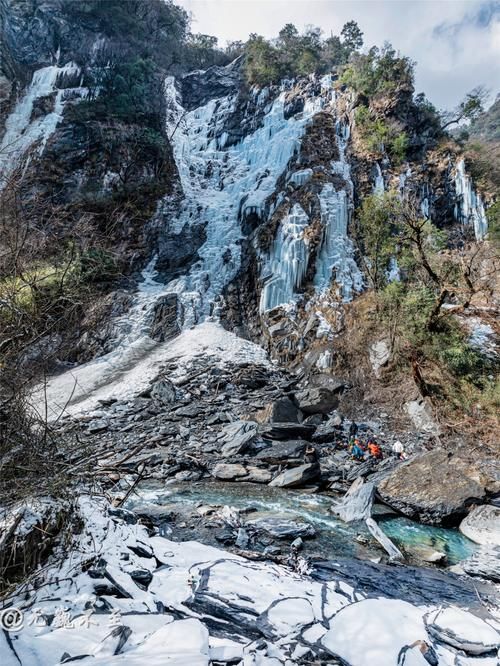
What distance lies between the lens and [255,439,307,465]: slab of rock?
19.7 ft

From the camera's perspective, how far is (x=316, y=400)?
8.16 metres

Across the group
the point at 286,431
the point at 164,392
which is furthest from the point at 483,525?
the point at 164,392

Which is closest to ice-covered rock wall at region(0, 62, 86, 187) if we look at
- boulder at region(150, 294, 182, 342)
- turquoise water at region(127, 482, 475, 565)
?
boulder at region(150, 294, 182, 342)

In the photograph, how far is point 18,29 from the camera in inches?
763

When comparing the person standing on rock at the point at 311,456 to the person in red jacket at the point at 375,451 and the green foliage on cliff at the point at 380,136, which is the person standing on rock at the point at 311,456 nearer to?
the person in red jacket at the point at 375,451

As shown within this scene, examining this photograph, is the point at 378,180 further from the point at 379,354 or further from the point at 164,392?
the point at 164,392

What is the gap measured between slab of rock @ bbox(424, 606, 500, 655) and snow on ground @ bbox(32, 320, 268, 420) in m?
7.55

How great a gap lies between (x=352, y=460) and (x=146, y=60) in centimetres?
2018

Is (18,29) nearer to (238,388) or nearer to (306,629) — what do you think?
(238,388)

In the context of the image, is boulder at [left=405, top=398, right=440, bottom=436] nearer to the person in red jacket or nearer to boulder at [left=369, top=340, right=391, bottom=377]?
boulder at [left=369, top=340, right=391, bottom=377]

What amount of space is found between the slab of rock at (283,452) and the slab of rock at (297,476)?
39cm

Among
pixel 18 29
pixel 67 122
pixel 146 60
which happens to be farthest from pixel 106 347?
pixel 18 29

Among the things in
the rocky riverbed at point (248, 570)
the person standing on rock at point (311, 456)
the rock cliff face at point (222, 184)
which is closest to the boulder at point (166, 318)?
the rock cliff face at point (222, 184)

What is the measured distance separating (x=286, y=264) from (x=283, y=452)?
7855 millimetres
